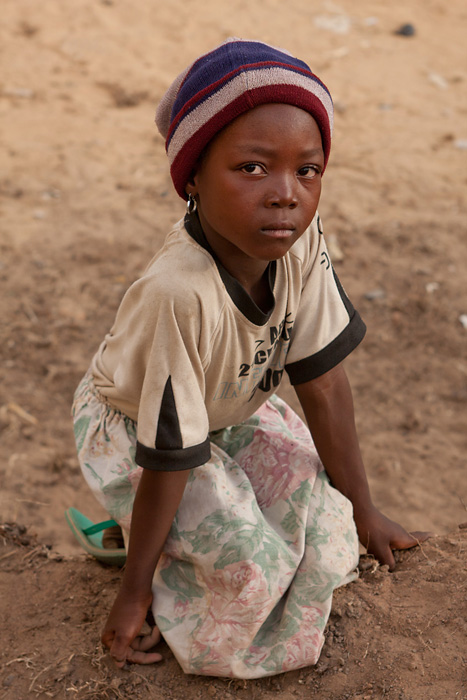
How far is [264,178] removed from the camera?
149 centimetres

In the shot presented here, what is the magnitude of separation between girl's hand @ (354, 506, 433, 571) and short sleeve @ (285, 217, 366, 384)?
0.48 metres

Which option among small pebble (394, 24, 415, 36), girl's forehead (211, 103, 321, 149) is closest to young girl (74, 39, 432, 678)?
girl's forehead (211, 103, 321, 149)

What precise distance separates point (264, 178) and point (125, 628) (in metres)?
1.12

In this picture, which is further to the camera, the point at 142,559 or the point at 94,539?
the point at 94,539

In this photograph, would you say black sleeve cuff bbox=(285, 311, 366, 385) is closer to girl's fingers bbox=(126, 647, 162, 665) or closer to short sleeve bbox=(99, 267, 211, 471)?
short sleeve bbox=(99, 267, 211, 471)

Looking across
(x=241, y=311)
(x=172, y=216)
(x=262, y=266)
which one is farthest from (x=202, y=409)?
(x=172, y=216)

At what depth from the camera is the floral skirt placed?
70.7 inches

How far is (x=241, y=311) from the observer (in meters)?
1.68

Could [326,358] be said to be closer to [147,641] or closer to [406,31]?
[147,641]

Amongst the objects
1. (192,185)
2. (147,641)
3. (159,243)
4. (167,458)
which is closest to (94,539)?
(147,641)

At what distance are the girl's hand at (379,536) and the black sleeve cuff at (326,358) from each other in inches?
18.2

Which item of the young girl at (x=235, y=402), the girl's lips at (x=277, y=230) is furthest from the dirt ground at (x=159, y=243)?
the girl's lips at (x=277, y=230)

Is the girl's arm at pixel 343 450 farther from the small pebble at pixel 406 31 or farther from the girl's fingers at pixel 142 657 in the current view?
the small pebble at pixel 406 31

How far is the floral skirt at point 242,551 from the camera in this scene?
1797 mm
